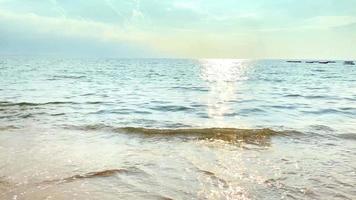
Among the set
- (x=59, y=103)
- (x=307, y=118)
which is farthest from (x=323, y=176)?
(x=59, y=103)

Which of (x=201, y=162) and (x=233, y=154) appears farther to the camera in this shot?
(x=233, y=154)

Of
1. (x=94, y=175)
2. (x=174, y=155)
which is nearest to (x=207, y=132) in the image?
(x=174, y=155)

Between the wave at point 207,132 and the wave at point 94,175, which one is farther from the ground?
the wave at point 94,175

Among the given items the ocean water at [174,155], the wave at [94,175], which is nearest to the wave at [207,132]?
the ocean water at [174,155]

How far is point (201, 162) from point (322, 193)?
8.53 feet

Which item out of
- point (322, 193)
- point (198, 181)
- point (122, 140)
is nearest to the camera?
point (322, 193)

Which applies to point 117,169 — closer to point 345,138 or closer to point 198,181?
point 198,181

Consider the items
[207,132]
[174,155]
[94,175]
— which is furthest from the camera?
[207,132]

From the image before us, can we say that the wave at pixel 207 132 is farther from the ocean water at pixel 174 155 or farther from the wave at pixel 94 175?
the wave at pixel 94 175

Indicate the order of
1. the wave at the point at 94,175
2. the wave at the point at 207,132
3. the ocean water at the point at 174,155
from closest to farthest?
the ocean water at the point at 174,155 < the wave at the point at 94,175 < the wave at the point at 207,132

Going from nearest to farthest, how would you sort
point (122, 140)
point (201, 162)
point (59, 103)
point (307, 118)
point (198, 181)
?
point (198, 181) < point (201, 162) < point (122, 140) < point (307, 118) < point (59, 103)

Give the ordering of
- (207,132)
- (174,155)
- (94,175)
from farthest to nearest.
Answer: (207,132) → (174,155) → (94,175)

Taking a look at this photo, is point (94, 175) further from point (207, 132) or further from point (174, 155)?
point (207, 132)

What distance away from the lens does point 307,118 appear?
50.2 ft
